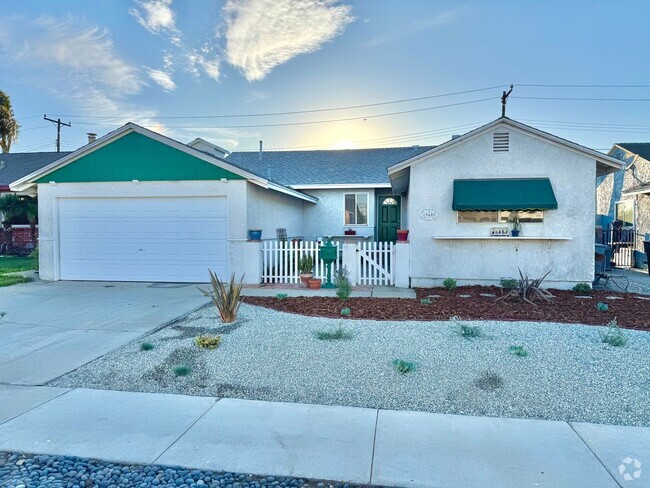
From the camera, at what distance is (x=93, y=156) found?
11781mm

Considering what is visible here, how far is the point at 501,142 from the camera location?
10.3 metres

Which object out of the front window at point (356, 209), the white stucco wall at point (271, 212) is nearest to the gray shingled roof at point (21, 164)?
the white stucco wall at point (271, 212)

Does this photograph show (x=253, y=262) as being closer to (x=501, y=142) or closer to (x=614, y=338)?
(x=501, y=142)

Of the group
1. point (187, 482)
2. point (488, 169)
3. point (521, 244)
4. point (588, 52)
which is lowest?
point (187, 482)

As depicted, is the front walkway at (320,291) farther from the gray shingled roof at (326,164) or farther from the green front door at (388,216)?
the green front door at (388,216)

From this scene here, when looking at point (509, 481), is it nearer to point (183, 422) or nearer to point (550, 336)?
point (183, 422)

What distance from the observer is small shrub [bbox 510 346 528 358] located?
16.9ft

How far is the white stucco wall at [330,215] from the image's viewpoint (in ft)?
59.5

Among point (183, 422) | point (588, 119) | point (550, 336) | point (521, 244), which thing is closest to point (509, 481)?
point (183, 422)

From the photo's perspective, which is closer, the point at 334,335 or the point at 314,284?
the point at 334,335

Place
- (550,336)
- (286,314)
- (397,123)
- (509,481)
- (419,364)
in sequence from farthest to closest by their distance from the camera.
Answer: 1. (397,123)
2. (286,314)
3. (550,336)
4. (419,364)
5. (509,481)

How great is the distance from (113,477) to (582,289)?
10.7m

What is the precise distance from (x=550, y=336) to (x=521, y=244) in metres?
4.94

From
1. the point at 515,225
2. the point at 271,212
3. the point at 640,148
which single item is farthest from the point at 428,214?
the point at 640,148
